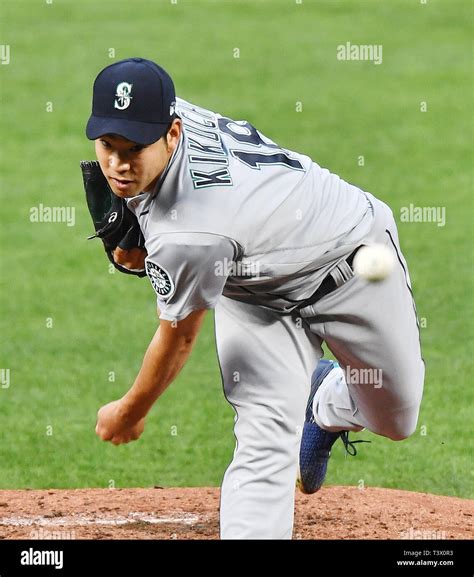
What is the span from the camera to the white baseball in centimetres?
499

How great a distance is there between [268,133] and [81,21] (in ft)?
23.9

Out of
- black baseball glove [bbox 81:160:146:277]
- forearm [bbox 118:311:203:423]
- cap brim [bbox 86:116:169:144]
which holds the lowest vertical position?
forearm [bbox 118:311:203:423]

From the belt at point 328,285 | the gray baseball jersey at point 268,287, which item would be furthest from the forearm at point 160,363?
the belt at point 328,285

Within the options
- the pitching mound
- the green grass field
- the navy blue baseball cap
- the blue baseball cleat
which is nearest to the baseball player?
the navy blue baseball cap

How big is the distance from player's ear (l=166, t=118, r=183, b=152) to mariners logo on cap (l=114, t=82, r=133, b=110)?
19 cm

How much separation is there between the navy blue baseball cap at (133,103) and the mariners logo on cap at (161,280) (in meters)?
0.46

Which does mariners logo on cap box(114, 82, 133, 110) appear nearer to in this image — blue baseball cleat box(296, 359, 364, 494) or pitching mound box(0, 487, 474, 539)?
blue baseball cleat box(296, 359, 364, 494)

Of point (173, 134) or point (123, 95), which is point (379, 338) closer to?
point (173, 134)

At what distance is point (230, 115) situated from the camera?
628 inches

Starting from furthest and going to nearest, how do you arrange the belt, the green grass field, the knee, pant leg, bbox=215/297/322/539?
the green grass field
the knee
the belt
pant leg, bbox=215/297/322/539

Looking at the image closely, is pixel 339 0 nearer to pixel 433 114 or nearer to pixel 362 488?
pixel 433 114

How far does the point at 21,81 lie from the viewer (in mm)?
17938

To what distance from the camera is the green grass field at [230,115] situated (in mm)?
7652

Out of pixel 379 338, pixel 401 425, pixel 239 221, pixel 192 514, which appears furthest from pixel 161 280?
pixel 192 514
